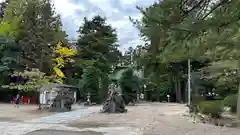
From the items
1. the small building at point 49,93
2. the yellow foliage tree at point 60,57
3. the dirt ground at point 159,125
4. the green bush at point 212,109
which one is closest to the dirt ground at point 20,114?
the small building at point 49,93

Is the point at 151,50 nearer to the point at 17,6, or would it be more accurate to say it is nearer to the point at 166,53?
the point at 166,53

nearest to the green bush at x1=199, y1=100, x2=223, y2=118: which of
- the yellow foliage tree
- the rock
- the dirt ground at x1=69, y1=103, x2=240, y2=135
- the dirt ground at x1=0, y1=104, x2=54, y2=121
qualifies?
the dirt ground at x1=69, y1=103, x2=240, y2=135

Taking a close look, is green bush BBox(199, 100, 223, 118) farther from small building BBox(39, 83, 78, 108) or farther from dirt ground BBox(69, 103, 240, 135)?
small building BBox(39, 83, 78, 108)

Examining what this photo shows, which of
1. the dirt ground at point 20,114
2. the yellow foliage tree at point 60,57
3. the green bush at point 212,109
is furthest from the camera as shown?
the yellow foliage tree at point 60,57

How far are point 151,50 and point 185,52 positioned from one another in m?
0.73

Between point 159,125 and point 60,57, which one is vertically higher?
point 60,57

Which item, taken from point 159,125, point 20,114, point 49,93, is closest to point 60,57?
point 49,93

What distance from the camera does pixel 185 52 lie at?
7.70m

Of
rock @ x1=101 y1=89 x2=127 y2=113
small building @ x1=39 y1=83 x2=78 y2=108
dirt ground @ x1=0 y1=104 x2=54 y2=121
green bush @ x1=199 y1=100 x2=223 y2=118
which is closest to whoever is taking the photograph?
dirt ground @ x1=0 y1=104 x2=54 y2=121

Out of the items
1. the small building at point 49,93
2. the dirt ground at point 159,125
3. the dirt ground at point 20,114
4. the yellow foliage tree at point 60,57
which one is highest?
the yellow foliage tree at point 60,57

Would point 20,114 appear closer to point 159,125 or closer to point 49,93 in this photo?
point 159,125

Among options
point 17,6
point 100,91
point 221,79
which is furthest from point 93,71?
point 221,79

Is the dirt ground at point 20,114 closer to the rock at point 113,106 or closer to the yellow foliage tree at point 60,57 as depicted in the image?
the rock at point 113,106

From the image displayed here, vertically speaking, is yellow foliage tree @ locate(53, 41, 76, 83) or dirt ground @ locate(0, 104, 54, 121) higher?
yellow foliage tree @ locate(53, 41, 76, 83)
